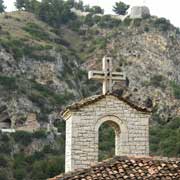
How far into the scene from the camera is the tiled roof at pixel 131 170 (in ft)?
43.8

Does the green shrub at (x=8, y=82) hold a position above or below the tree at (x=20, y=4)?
below

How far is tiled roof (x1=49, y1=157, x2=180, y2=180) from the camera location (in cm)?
1334

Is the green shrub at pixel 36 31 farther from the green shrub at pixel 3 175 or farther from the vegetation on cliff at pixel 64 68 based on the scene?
the green shrub at pixel 3 175

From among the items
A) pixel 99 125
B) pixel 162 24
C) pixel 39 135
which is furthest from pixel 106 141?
pixel 162 24

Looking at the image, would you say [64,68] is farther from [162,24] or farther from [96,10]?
[96,10]

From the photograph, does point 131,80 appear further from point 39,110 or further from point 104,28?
point 104,28

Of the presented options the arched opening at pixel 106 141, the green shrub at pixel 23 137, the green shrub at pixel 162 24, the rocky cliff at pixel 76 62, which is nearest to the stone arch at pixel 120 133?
the arched opening at pixel 106 141

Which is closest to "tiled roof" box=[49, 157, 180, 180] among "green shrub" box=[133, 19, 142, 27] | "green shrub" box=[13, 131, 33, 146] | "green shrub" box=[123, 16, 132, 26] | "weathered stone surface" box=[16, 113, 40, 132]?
"green shrub" box=[13, 131, 33, 146]

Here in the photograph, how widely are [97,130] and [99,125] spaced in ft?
0.41

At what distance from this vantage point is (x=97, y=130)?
14.8 metres

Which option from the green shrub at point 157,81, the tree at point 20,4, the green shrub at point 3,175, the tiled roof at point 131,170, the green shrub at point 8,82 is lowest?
the green shrub at point 3,175

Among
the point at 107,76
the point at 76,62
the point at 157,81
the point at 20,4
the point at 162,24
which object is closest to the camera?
the point at 107,76

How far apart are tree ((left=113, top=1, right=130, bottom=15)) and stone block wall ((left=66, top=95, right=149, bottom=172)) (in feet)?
444

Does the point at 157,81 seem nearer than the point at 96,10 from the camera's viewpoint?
Yes
